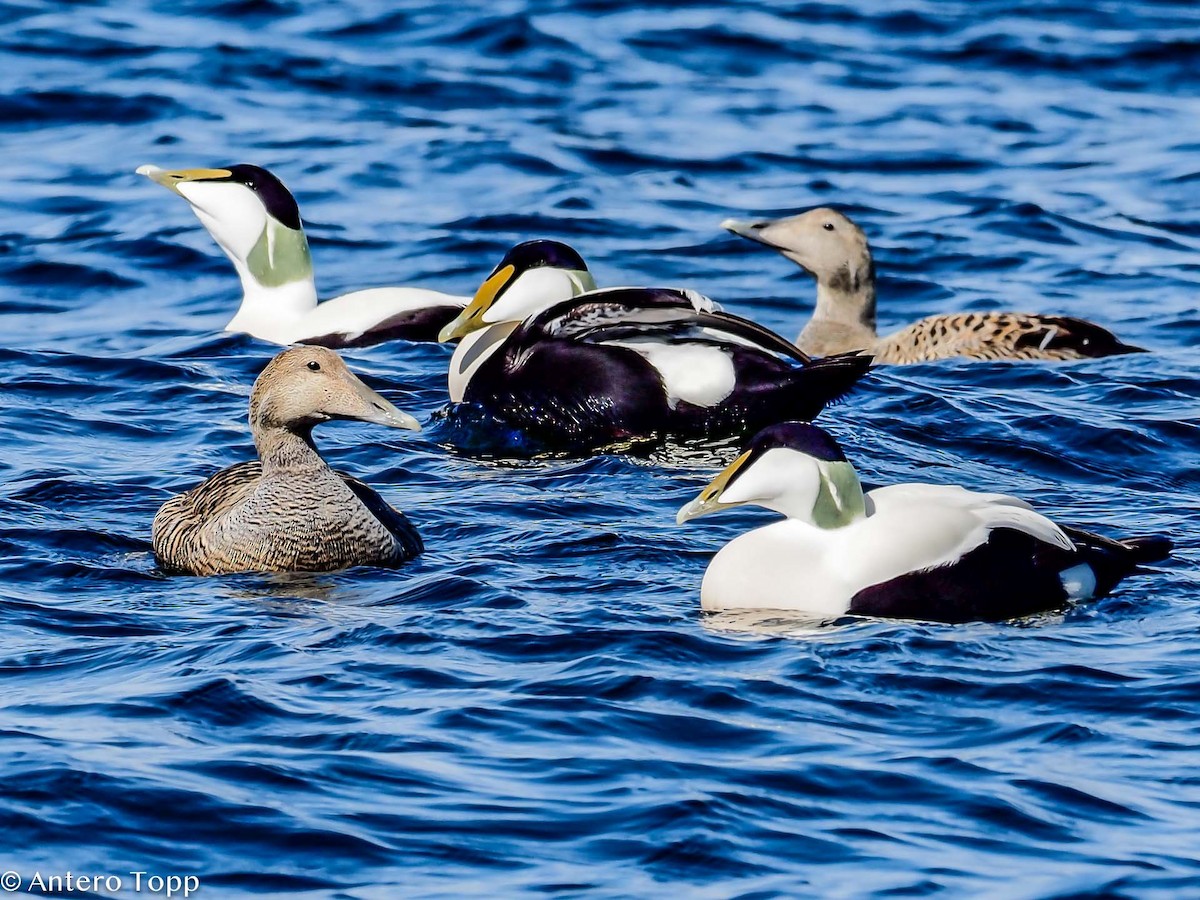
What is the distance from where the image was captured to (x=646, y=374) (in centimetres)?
836

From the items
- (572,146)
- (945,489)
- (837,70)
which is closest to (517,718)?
(945,489)

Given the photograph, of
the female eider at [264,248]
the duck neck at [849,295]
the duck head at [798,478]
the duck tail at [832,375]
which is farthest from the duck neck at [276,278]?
the duck head at [798,478]

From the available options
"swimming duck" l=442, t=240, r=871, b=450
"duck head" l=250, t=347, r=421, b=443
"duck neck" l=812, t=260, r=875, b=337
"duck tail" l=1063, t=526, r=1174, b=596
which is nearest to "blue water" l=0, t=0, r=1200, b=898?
"duck tail" l=1063, t=526, r=1174, b=596

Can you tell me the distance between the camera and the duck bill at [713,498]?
6027mm

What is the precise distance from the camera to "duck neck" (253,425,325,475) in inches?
272

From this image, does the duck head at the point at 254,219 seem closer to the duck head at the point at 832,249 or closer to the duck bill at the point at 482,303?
the duck bill at the point at 482,303

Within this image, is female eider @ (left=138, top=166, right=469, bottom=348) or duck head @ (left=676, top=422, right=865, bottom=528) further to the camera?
female eider @ (left=138, top=166, right=469, bottom=348)

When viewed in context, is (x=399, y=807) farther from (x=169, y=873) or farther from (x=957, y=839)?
(x=957, y=839)

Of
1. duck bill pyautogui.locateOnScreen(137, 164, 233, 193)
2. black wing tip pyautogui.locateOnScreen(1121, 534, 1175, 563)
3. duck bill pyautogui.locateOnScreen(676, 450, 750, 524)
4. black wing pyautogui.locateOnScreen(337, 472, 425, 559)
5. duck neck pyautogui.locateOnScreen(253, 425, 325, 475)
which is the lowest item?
black wing pyautogui.locateOnScreen(337, 472, 425, 559)

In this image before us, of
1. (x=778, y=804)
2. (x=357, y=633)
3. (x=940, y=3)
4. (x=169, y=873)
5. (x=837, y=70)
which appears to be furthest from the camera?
(x=940, y=3)

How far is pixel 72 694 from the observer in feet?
17.7

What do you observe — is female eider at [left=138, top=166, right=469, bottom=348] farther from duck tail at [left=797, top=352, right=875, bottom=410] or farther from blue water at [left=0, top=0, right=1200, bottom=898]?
duck tail at [left=797, top=352, right=875, bottom=410]

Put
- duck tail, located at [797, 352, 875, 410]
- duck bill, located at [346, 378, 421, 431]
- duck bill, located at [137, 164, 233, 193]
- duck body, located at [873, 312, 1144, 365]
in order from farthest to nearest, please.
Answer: duck bill, located at [137, 164, 233, 193] → duck body, located at [873, 312, 1144, 365] → duck tail, located at [797, 352, 875, 410] → duck bill, located at [346, 378, 421, 431]

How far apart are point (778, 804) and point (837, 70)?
39.5ft
